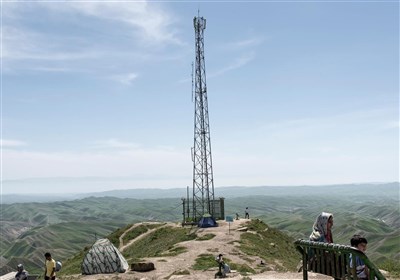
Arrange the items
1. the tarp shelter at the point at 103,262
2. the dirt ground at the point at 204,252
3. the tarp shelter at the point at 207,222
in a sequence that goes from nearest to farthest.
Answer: the dirt ground at the point at 204,252 < the tarp shelter at the point at 103,262 < the tarp shelter at the point at 207,222

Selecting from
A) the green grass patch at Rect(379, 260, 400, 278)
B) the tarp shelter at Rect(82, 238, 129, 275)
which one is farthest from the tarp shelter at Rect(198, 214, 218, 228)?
the green grass patch at Rect(379, 260, 400, 278)

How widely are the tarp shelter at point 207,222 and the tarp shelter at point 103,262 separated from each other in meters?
23.1

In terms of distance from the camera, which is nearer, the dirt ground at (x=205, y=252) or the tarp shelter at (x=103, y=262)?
the dirt ground at (x=205, y=252)

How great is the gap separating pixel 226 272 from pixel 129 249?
102 ft

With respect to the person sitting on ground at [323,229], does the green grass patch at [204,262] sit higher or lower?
lower

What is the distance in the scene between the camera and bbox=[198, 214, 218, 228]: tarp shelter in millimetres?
59219

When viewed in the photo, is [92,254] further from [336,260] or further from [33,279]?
[336,260]

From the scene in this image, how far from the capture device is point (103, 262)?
36688 millimetres

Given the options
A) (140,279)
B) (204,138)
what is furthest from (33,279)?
(204,138)

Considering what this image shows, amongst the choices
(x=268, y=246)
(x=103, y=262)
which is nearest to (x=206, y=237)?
(x=268, y=246)

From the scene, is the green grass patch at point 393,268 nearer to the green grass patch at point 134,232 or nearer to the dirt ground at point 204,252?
the dirt ground at point 204,252

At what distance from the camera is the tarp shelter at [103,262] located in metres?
36.2

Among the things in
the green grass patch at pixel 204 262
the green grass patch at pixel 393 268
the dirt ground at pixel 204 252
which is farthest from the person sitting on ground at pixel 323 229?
the green grass patch at pixel 204 262

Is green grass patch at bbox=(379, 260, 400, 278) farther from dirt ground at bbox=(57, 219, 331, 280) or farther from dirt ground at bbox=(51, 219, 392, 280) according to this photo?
dirt ground at bbox=(57, 219, 331, 280)
